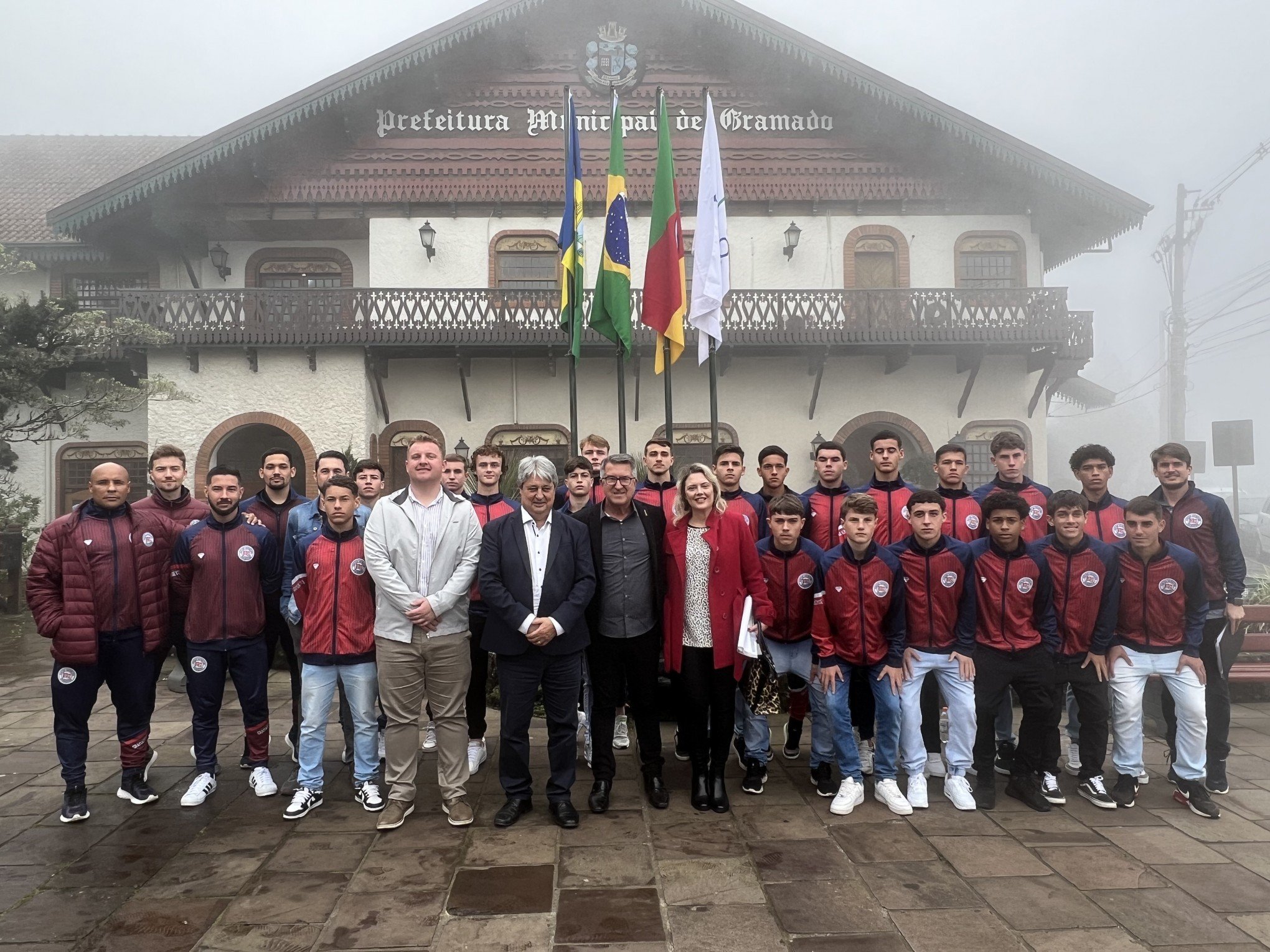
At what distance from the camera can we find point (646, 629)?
426 cm

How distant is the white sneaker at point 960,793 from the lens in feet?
13.9

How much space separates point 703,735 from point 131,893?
2775mm

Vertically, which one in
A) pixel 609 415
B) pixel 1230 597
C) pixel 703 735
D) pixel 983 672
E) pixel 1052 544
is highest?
pixel 609 415

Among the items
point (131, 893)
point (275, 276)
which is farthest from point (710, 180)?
point (275, 276)

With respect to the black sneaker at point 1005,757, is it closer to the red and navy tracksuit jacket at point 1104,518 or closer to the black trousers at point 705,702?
the red and navy tracksuit jacket at point 1104,518

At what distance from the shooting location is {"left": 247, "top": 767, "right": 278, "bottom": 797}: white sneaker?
4.51 m

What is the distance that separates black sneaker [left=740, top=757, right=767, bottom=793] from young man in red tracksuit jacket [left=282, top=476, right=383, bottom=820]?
207 cm

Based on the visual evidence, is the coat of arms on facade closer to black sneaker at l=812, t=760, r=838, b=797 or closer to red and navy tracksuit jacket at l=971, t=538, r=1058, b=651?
red and navy tracksuit jacket at l=971, t=538, r=1058, b=651

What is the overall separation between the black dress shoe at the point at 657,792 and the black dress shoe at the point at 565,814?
18.6 inches

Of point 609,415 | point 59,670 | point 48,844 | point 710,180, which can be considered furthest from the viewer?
point 609,415

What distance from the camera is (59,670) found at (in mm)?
4230

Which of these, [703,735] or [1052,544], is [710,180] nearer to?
[1052,544]

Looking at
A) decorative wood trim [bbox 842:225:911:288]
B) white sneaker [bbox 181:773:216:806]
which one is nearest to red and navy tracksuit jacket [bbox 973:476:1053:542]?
white sneaker [bbox 181:773:216:806]

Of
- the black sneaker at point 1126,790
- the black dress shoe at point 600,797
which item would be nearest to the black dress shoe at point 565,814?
the black dress shoe at point 600,797
